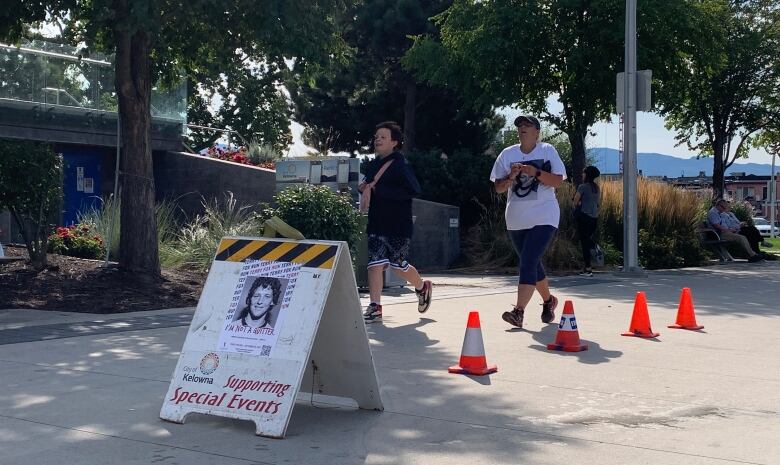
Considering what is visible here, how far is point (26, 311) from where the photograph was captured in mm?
10430

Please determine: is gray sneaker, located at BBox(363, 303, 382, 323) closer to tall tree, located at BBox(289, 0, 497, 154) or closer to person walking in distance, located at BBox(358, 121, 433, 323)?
person walking in distance, located at BBox(358, 121, 433, 323)

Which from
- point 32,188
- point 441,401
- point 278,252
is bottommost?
point 441,401

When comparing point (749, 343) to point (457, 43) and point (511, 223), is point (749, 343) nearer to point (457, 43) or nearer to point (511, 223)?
point (511, 223)

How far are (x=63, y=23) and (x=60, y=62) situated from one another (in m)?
4.85

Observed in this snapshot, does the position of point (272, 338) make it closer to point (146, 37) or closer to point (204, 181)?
point (146, 37)

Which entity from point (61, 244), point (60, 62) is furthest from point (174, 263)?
point (60, 62)

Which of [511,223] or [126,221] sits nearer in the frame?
[511,223]

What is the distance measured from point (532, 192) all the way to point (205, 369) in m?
4.43

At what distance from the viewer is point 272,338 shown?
5566 millimetres

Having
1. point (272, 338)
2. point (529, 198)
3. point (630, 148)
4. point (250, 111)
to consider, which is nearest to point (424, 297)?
point (529, 198)

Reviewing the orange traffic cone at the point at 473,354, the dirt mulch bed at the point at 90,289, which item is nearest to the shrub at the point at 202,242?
the dirt mulch bed at the point at 90,289

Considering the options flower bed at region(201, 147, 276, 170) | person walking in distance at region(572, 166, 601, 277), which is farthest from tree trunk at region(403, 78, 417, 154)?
person walking in distance at region(572, 166, 601, 277)

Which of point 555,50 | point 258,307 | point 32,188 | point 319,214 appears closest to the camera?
point 258,307

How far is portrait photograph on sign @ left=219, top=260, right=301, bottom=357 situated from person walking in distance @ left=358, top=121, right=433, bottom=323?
3.79 m
